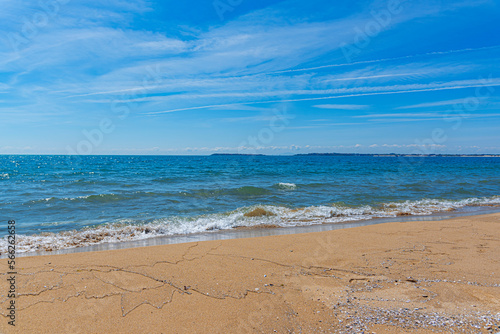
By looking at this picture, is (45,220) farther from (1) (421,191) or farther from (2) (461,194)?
(2) (461,194)

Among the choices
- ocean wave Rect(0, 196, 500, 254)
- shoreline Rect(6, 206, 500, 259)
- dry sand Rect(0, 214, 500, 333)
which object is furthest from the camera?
ocean wave Rect(0, 196, 500, 254)

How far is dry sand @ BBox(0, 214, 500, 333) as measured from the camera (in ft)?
11.4

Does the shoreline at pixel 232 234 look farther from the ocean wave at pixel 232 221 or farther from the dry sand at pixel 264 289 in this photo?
the dry sand at pixel 264 289

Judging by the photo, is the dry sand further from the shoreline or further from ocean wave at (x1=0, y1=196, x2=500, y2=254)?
ocean wave at (x1=0, y1=196, x2=500, y2=254)

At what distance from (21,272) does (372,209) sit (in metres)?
12.7

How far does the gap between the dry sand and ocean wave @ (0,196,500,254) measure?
2106 mm

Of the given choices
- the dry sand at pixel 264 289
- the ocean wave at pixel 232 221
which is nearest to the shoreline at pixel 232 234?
the ocean wave at pixel 232 221

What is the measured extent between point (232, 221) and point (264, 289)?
6165 mm

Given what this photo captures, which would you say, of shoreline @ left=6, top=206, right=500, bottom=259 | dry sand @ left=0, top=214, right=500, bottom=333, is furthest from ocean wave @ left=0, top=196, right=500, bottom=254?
dry sand @ left=0, top=214, right=500, bottom=333

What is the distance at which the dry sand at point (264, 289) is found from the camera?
3480mm

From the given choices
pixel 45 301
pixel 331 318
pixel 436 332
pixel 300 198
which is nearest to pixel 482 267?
pixel 436 332

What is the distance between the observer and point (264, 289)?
4.39 metres

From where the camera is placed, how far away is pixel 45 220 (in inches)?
401

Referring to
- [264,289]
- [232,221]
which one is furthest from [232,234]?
[264,289]
